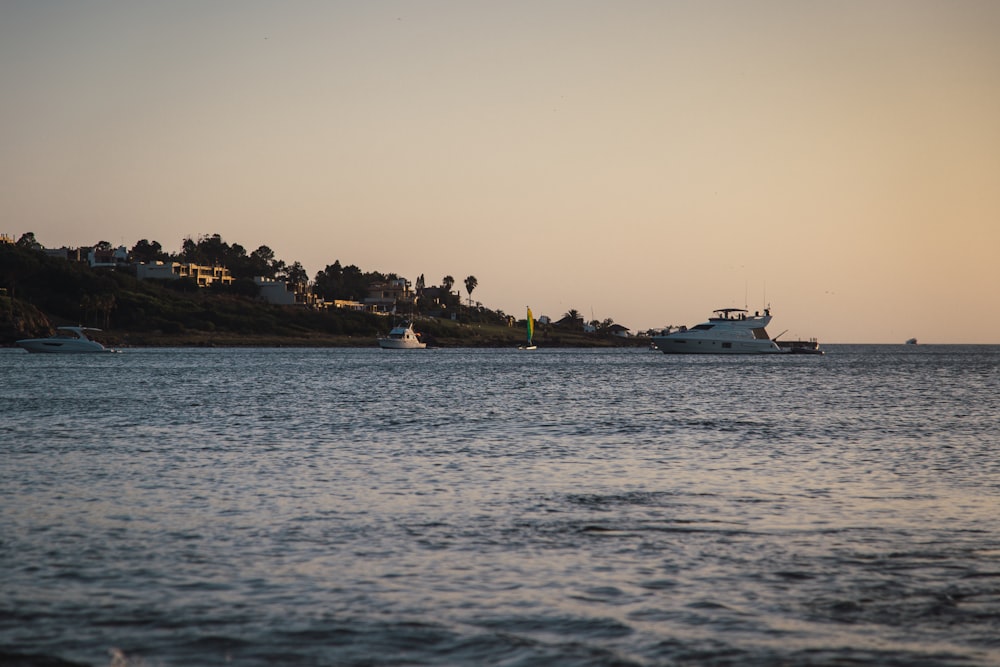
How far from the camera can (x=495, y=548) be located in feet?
46.2

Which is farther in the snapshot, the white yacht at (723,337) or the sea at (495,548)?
the white yacht at (723,337)

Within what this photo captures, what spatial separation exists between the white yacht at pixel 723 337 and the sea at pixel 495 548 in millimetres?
116424

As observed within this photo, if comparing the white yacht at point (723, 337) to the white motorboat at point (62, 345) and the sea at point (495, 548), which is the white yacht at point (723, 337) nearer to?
the white motorboat at point (62, 345)

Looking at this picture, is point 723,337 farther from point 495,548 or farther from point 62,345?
point 495,548

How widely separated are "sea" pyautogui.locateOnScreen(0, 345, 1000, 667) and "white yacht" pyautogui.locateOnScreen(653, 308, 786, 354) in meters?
116

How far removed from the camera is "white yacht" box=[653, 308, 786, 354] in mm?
148625

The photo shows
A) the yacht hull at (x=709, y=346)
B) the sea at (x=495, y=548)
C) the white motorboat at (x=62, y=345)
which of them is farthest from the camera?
the yacht hull at (x=709, y=346)

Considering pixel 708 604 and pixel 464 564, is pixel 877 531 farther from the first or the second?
pixel 464 564

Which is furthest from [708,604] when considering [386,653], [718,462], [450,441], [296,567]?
[450,441]

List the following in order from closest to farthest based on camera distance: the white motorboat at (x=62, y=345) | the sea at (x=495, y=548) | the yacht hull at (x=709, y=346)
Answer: the sea at (x=495, y=548) → the white motorboat at (x=62, y=345) → the yacht hull at (x=709, y=346)

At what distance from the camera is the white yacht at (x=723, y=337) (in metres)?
149

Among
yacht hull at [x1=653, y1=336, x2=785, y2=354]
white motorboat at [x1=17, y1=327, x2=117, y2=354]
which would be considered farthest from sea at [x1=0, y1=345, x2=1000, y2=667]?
yacht hull at [x1=653, y1=336, x2=785, y2=354]

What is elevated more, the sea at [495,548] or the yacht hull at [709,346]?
the yacht hull at [709,346]

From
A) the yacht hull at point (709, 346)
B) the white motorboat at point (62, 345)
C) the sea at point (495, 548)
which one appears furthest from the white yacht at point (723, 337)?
the sea at point (495, 548)
